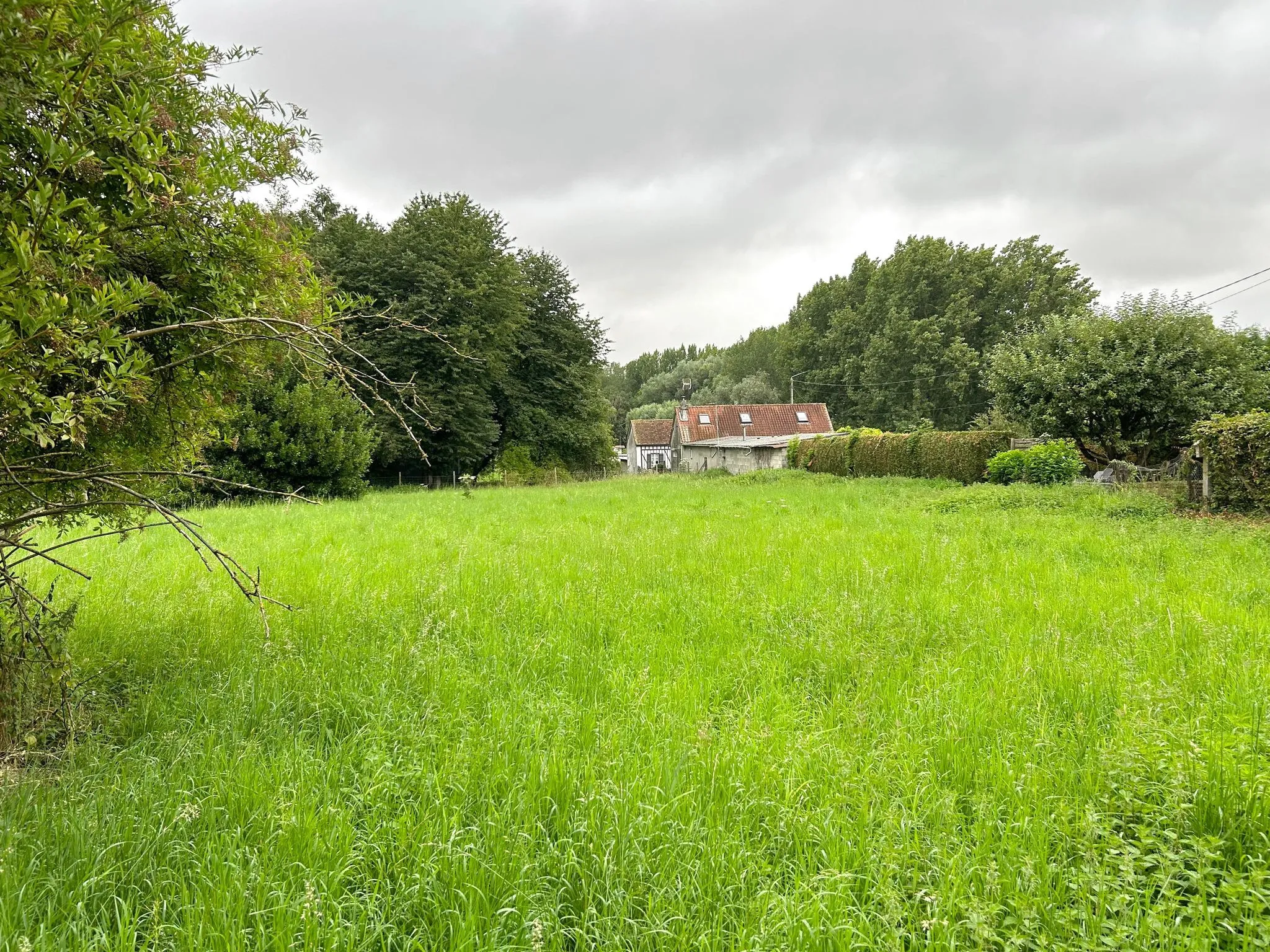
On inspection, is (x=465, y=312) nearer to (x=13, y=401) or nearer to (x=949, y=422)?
(x=13, y=401)

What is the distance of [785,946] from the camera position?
1.81m

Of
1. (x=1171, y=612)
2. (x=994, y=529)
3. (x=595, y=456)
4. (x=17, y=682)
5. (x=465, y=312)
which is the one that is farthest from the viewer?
(x=595, y=456)

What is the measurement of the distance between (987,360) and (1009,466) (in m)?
18.4

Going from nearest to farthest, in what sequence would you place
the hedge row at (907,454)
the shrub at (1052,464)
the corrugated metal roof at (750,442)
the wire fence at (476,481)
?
1. the shrub at (1052,464)
2. the hedge row at (907,454)
3. the wire fence at (476,481)
4. the corrugated metal roof at (750,442)

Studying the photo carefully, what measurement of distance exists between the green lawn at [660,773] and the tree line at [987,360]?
14435mm

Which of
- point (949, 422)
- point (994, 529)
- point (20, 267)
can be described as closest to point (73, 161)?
point (20, 267)

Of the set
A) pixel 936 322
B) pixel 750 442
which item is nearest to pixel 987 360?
pixel 750 442

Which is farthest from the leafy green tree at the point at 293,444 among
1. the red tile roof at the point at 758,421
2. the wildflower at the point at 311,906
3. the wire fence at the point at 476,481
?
the red tile roof at the point at 758,421

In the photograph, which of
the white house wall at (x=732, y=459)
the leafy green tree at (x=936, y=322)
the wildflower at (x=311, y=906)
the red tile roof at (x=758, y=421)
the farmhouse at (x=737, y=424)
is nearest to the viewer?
the wildflower at (x=311, y=906)

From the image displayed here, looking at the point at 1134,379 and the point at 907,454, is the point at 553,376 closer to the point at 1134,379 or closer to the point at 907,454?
the point at 907,454

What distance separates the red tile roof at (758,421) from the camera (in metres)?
50.3

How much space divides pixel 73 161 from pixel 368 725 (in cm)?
276

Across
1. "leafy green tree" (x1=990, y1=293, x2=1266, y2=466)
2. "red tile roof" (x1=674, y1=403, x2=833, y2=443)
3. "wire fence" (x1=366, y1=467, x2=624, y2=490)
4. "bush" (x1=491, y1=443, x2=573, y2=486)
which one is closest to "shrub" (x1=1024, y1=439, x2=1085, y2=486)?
"leafy green tree" (x1=990, y1=293, x2=1266, y2=466)

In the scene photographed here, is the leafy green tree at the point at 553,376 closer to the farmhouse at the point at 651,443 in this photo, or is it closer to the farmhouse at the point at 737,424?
the farmhouse at the point at 737,424
